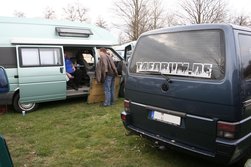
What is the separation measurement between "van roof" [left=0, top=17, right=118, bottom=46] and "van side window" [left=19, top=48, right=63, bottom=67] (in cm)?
21

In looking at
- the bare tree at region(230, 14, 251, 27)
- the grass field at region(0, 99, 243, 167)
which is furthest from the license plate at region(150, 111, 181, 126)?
the bare tree at region(230, 14, 251, 27)

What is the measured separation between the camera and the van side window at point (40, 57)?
709 centimetres

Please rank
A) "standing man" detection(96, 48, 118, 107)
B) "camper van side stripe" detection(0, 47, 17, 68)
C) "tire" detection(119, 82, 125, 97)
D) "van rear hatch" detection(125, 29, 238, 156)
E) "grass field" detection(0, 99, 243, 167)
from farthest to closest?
"tire" detection(119, 82, 125, 97), "standing man" detection(96, 48, 118, 107), "camper van side stripe" detection(0, 47, 17, 68), "grass field" detection(0, 99, 243, 167), "van rear hatch" detection(125, 29, 238, 156)

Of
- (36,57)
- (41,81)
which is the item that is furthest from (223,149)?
(36,57)

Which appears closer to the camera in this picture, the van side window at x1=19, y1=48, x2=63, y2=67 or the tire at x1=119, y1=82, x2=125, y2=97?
the van side window at x1=19, y1=48, x2=63, y2=67

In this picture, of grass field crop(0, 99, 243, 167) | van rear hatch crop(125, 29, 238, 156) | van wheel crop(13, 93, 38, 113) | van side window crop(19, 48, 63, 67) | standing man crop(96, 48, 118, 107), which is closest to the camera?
van rear hatch crop(125, 29, 238, 156)

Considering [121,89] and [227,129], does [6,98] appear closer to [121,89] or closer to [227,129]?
[121,89]

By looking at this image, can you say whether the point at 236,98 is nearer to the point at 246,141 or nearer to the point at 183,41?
the point at 246,141

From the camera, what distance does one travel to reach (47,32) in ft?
24.9

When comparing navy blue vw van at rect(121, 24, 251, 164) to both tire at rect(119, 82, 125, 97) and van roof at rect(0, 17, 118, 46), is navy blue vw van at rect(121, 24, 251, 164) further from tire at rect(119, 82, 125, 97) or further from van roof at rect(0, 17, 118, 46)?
tire at rect(119, 82, 125, 97)

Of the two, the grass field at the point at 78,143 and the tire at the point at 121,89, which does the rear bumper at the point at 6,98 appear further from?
the tire at the point at 121,89

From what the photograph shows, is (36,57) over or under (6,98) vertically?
over

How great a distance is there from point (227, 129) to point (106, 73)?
16.6 feet

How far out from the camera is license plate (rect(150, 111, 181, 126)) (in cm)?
361
